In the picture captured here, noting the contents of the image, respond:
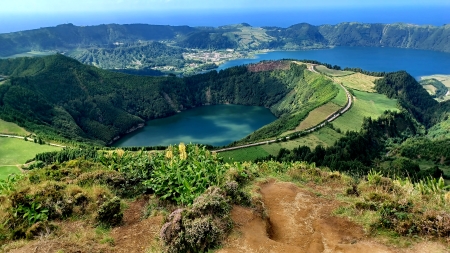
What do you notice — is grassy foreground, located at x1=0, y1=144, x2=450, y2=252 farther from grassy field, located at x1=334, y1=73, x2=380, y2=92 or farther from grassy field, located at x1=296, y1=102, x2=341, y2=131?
grassy field, located at x1=334, y1=73, x2=380, y2=92

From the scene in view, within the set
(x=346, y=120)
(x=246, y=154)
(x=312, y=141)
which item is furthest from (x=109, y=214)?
(x=346, y=120)

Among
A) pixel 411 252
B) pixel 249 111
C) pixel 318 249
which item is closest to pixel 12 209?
pixel 318 249

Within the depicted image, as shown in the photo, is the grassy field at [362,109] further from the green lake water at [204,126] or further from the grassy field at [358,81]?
the green lake water at [204,126]

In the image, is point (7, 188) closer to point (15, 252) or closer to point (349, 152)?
point (15, 252)

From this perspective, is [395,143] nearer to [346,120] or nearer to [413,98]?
[346,120]

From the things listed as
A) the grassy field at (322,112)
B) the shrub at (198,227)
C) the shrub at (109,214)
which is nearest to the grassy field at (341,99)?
the grassy field at (322,112)

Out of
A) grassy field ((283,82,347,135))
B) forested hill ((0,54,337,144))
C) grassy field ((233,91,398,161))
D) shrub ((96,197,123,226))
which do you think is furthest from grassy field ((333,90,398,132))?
shrub ((96,197,123,226))
